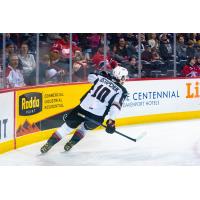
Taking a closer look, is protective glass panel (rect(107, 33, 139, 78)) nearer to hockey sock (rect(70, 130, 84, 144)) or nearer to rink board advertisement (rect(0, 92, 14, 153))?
hockey sock (rect(70, 130, 84, 144))

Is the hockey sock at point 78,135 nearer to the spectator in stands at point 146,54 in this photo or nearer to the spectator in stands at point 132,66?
the spectator in stands at point 132,66

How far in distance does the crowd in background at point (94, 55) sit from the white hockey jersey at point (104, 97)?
112mm

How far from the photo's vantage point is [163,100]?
568cm

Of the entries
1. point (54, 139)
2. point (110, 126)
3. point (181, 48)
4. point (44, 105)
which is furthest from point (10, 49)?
point (181, 48)

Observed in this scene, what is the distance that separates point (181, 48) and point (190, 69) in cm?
20

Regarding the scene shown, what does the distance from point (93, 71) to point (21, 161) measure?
979 mm

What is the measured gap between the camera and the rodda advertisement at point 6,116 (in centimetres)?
548

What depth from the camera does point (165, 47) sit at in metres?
5.65

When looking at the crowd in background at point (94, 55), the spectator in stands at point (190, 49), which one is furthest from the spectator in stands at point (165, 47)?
the spectator in stands at point (190, 49)

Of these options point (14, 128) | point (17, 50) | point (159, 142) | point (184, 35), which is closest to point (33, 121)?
point (14, 128)

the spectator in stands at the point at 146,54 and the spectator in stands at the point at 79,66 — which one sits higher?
the spectator in stands at the point at 146,54

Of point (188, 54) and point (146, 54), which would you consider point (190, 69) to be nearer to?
point (188, 54)
